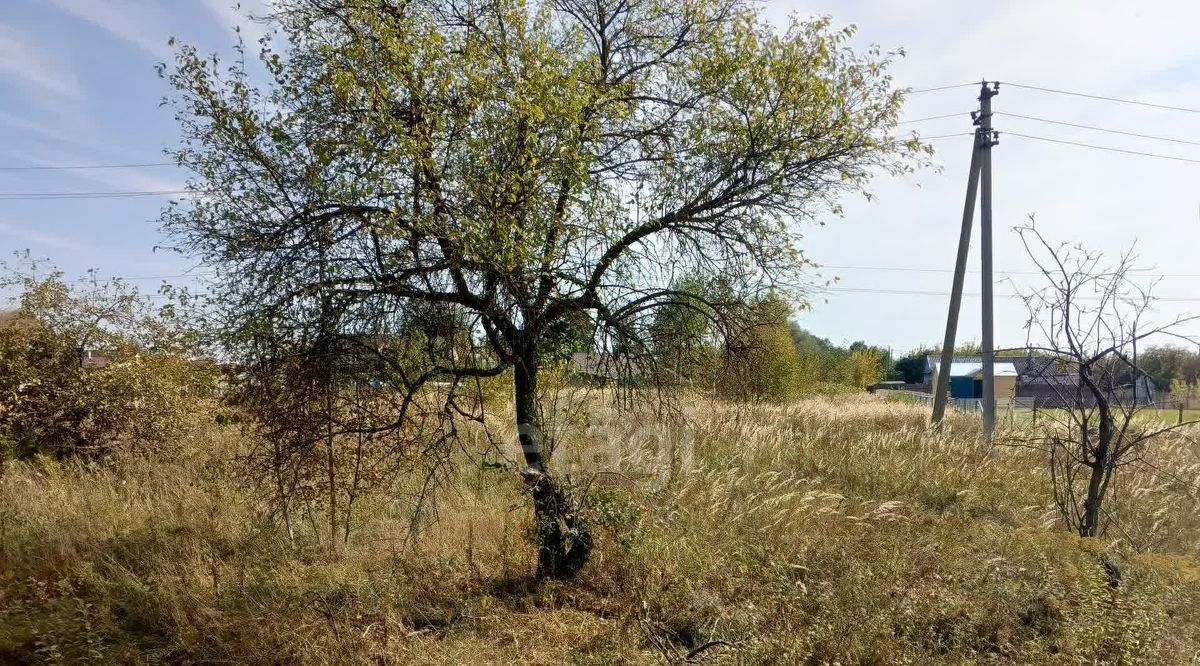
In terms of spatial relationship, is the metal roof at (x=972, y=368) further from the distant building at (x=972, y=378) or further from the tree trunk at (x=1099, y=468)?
the tree trunk at (x=1099, y=468)

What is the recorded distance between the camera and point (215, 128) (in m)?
5.45

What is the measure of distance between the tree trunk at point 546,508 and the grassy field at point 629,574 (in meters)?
0.22

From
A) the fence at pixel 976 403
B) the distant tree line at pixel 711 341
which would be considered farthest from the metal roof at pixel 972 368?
the distant tree line at pixel 711 341

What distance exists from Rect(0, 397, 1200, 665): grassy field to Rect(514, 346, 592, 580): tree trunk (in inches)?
8.8

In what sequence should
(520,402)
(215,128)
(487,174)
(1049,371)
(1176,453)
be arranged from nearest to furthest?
(487,174), (215,128), (520,402), (1049,371), (1176,453)

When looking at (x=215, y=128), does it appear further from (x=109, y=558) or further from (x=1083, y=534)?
(x=1083, y=534)

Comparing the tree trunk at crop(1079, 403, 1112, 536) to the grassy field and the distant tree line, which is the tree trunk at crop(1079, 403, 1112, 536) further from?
the distant tree line

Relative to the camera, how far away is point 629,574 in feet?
21.0

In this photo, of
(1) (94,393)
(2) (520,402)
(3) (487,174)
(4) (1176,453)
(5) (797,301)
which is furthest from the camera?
(4) (1176,453)

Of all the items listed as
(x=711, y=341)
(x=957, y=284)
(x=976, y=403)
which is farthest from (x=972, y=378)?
(x=711, y=341)

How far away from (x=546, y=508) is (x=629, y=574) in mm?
→ 1026

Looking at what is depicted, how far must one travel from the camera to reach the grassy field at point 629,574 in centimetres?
496

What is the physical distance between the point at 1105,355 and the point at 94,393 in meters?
12.7

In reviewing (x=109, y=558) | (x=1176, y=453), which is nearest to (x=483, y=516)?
(x=109, y=558)
